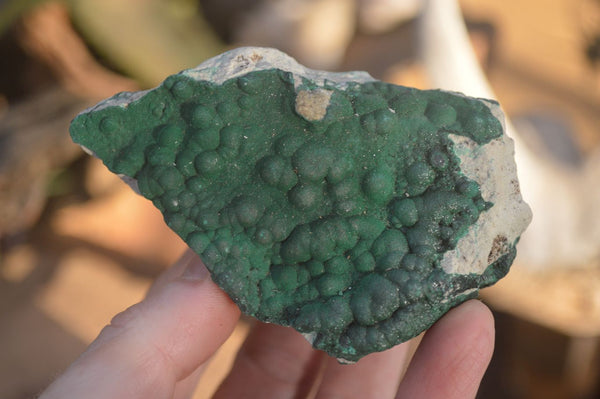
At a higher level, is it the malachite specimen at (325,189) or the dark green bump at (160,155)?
the dark green bump at (160,155)

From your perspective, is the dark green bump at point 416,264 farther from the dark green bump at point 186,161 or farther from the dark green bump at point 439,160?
the dark green bump at point 186,161

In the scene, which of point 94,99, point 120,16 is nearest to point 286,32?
point 120,16

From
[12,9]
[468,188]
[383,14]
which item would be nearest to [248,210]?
[468,188]

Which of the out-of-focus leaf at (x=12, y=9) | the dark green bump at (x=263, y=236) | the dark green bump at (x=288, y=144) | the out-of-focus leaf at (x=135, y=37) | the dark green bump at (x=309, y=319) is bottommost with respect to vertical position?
the dark green bump at (x=309, y=319)

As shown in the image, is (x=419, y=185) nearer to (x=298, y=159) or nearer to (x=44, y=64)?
(x=298, y=159)

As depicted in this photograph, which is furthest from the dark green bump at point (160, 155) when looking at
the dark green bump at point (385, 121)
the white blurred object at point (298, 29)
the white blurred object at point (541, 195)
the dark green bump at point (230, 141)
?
the white blurred object at point (298, 29)

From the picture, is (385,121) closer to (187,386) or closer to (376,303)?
(376,303)

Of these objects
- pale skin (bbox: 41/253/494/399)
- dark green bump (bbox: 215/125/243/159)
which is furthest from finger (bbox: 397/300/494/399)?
dark green bump (bbox: 215/125/243/159)
